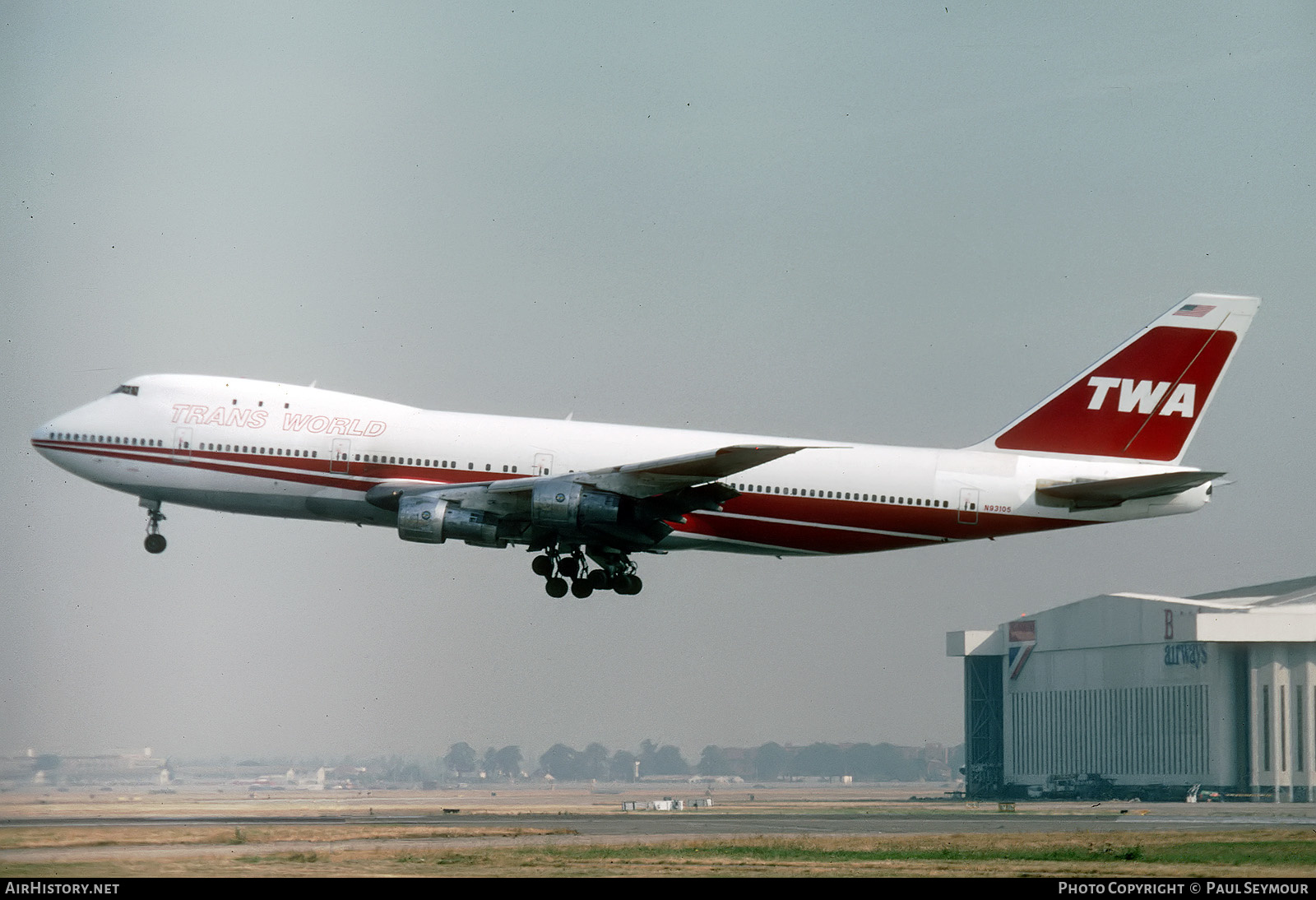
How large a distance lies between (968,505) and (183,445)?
71.3 feet

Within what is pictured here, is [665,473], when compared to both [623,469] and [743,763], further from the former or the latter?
[743,763]

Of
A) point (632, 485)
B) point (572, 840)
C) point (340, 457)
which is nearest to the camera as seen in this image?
point (572, 840)

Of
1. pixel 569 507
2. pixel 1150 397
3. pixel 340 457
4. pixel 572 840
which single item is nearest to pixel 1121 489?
pixel 1150 397

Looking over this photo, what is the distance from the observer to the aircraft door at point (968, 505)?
139 ft

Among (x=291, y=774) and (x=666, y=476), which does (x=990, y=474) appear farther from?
(x=291, y=774)

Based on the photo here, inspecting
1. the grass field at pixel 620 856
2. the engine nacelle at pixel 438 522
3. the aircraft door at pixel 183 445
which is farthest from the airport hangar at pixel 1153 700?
the aircraft door at pixel 183 445

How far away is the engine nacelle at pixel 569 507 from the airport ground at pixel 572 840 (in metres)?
7.91

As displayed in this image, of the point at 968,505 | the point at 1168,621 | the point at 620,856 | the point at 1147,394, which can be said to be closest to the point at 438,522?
the point at 620,856

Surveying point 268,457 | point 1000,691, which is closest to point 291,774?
point 268,457

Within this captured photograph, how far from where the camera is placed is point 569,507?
4097 cm

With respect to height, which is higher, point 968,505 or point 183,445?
point 183,445

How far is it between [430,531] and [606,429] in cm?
588

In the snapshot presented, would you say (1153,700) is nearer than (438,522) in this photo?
No

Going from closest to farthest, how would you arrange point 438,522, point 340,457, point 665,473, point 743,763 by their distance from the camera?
point 665,473, point 438,522, point 340,457, point 743,763
